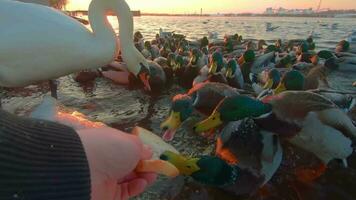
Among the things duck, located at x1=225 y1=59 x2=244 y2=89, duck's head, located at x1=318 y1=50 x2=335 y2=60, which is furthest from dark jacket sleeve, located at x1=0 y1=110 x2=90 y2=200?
duck's head, located at x1=318 y1=50 x2=335 y2=60

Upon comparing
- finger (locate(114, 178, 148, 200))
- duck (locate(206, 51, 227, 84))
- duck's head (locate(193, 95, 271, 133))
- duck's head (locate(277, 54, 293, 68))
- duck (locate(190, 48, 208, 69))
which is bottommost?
duck's head (locate(277, 54, 293, 68))

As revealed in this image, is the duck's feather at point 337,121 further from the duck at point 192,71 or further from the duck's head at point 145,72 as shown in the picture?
the duck at point 192,71

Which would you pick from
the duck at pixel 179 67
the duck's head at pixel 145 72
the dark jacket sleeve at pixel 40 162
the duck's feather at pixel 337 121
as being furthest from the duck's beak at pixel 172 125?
the duck at pixel 179 67

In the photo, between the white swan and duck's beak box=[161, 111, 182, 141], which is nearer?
the white swan

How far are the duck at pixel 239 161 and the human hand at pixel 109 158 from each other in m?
Answer: 2.33

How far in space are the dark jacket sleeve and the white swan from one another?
14.8 feet

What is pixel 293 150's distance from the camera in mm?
5609

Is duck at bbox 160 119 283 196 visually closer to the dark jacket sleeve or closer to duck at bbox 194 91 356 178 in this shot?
duck at bbox 194 91 356 178

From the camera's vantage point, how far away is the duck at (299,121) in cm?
489

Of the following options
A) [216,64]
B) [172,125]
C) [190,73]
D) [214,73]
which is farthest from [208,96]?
[190,73]

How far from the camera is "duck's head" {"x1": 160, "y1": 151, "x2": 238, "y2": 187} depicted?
13.3 feet

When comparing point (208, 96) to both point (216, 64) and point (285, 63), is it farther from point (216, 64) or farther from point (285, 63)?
point (285, 63)

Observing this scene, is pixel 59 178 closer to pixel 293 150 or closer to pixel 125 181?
pixel 125 181

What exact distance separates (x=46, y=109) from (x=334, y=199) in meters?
3.91
